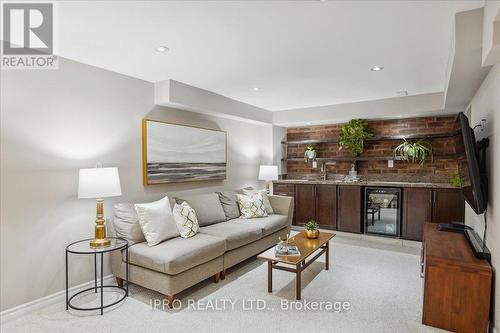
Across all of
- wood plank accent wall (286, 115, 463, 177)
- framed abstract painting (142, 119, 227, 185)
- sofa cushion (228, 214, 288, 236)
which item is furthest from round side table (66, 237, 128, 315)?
wood plank accent wall (286, 115, 463, 177)

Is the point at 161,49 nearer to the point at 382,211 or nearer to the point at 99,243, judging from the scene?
the point at 99,243

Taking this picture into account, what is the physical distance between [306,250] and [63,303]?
2437 mm

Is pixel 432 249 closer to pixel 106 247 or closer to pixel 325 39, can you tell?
pixel 325 39

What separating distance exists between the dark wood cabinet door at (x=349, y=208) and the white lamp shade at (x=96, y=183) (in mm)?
3758

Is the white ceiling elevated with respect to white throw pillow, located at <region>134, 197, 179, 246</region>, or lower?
elevated

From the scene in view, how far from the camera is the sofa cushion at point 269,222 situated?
13.1 ft

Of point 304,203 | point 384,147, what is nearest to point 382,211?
point 384,147

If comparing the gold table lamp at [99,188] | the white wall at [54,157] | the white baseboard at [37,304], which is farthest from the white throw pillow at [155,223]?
the white baseboard at [37,304]

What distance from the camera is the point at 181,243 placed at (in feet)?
9.78

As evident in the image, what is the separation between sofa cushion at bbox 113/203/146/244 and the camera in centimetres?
301

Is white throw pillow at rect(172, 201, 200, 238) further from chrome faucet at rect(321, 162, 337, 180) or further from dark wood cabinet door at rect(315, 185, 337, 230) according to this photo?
chrome faucet at rect(321, 162, 337, 180)

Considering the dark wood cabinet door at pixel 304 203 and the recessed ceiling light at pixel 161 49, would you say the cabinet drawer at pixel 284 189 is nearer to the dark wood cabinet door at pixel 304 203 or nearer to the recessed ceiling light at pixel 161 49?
the dark wood cabinet door at pixel 304 203

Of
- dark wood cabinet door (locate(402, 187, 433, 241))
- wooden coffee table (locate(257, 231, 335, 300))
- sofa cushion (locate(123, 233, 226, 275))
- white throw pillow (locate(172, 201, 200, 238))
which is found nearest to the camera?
sofa cushion (locate(123, 233, 226, 275))

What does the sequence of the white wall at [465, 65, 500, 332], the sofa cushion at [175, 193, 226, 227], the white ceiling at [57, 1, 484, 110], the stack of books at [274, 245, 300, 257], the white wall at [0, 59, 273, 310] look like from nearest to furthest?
the white ceiling at [57, 1, 484, 110], the white wall at [465, 65, 500, 332], the white wall at [0, 59, 273, 310], the stack of books at [274, 245, 300, 257], the sofa cushion at [175, 193, 226, 227]
